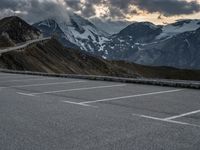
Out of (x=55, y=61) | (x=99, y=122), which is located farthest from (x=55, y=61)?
(x=99, y=122)

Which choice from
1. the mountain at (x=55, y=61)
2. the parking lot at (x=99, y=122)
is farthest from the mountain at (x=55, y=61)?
the parking lot at (x=99, y=122)

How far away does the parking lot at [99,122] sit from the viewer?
7.11 m

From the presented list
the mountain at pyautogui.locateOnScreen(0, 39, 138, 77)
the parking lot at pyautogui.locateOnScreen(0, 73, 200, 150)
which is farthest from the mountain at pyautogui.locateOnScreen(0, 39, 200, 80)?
the parking lot at pyautogui.locateOnScreen(0, 73, 200, 150)

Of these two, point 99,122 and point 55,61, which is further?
point 55,61

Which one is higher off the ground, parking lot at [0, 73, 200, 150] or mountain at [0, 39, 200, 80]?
mountain at [0, 39, 200, 80]

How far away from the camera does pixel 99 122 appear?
29.8 feet

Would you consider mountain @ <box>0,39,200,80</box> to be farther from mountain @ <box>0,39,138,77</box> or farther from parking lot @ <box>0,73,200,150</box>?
parking lot @ <box>0,73,200,150</box>

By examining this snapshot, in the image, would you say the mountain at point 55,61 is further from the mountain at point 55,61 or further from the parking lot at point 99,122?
the parking lot at point 99,122

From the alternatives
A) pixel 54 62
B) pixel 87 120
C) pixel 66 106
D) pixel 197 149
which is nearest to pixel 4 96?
pixel 66 106

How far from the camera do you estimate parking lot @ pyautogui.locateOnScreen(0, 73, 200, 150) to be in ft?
23.3

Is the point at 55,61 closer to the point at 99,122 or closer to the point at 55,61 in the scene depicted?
the point at 55,61

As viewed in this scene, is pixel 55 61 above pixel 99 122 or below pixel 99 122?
above

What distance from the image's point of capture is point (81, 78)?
77.9 ft

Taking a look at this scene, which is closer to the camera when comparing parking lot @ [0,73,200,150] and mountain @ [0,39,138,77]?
parking lot @ [0,73,200,150]
